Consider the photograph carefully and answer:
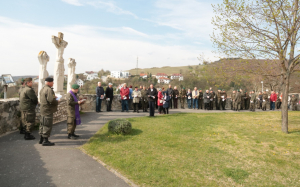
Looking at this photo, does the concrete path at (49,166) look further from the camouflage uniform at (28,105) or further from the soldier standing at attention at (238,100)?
the soldier standing at attention at (238,100)

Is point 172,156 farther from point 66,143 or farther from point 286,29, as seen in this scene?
point 286,29

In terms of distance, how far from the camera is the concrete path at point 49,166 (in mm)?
4609

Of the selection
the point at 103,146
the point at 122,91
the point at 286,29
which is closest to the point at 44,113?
the point at 103,146

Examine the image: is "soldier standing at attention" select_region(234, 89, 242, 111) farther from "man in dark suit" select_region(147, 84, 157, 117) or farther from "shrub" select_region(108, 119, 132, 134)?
"shrub" select_region(108, 119, 132, 134)

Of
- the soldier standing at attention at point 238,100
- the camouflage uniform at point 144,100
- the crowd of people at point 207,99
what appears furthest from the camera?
the soldier standing at attention at point 238,100

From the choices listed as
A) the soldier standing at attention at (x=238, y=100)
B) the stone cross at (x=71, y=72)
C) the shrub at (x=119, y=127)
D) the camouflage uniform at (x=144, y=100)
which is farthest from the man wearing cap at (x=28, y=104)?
the soldier standing at attention at (x=238, y=100)

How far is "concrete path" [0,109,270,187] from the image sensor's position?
4609 mm

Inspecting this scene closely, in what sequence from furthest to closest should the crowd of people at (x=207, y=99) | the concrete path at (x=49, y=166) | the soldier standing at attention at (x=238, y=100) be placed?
the soldier standing at attention at (x=238, y=100) < the crowd of people at (x=207, y=99) < the concrete path at (x=49, y=166)

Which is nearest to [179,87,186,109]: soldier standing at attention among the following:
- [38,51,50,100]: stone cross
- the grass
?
the grass

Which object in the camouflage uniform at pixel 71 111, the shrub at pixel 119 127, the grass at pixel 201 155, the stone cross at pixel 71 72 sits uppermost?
the stone cross at pixel 71 72

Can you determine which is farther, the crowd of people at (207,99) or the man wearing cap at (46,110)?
the crowd of people at (207,99)

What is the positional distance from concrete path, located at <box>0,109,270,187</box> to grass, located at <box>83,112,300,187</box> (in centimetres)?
46

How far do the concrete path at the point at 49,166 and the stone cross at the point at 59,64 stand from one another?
4.56 metres

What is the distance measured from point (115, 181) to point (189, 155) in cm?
262
